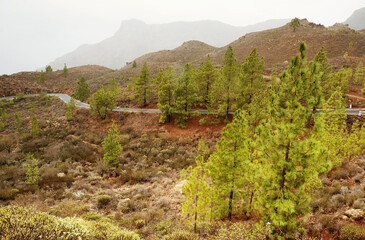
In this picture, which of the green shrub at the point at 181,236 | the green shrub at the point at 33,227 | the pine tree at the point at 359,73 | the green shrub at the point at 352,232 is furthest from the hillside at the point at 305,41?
the green shrub at the point at 33,227

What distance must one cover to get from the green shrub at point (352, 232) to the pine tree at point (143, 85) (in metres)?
35.5

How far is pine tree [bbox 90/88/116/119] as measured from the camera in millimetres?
36562

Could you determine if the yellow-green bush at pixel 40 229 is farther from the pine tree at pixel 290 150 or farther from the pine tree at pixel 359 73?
the pine tree at pixel 359 73

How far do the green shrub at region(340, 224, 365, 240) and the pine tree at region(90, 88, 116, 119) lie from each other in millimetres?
38033

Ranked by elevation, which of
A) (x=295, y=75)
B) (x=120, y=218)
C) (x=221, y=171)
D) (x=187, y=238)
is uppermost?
(x=295, y=75)

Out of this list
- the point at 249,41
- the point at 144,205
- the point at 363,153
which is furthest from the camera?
the point at 249,41

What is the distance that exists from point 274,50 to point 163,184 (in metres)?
74.5

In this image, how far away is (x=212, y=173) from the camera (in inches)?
422

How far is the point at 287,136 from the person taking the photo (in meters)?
7.47

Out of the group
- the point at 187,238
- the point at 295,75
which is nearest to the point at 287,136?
the point at 295,75

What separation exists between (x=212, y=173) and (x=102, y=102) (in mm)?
32883

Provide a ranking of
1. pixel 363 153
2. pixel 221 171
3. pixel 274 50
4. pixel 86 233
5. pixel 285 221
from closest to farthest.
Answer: pixel 86 233
pixel 285 221
pixel 221 171
pixel 363 153
pixel 274 50

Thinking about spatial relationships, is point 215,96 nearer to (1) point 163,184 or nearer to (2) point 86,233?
(1) point 163,184

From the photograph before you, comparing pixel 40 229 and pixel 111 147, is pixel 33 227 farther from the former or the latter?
pixel 111 147
